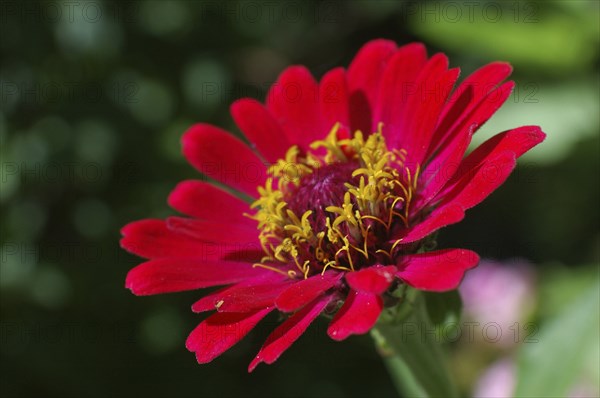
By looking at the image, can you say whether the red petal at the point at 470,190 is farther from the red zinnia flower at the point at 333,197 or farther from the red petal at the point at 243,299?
the red petal at the point at 243,299

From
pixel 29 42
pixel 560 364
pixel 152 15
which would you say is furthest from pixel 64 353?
pixel 560 364

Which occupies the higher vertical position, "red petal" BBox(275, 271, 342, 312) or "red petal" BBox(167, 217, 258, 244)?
"red petal" BBox(275, 271, 342, 312)

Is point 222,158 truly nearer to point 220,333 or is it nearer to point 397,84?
point 397,84

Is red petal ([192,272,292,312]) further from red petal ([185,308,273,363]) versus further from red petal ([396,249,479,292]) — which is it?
red petal ([396,249,479,292])

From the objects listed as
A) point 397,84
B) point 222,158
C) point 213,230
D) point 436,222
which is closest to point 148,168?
point 222,158

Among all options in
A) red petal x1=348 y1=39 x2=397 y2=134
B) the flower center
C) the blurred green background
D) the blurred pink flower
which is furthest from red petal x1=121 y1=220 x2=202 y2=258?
the blurred pink flower

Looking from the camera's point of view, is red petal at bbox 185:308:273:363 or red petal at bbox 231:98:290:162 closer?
red petal at bbox 185:308:273:363

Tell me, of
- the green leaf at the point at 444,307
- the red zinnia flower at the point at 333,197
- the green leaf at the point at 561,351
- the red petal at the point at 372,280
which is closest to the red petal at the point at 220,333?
the red zinnia flower at the point at 333,197
